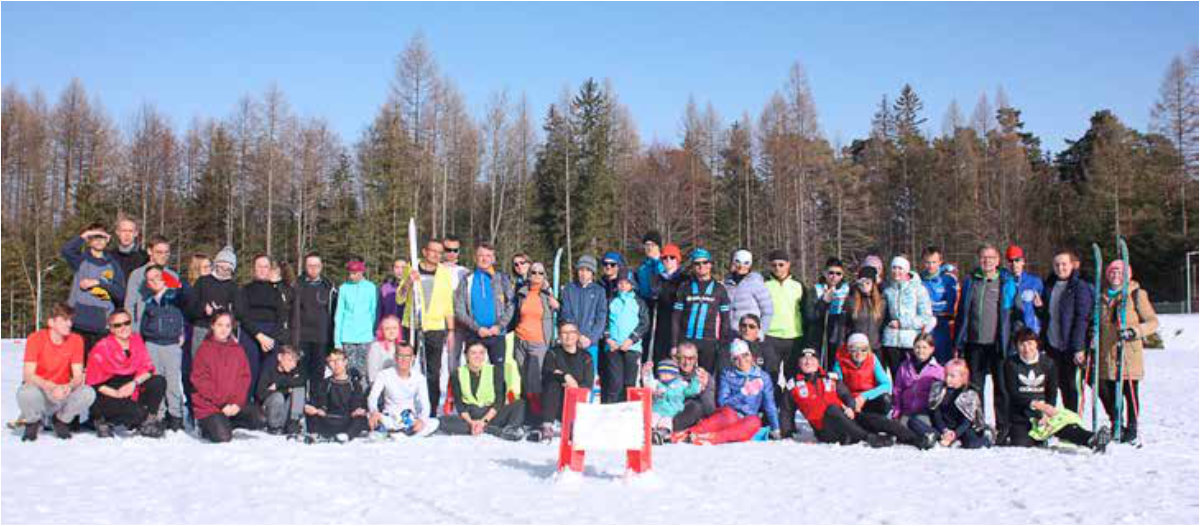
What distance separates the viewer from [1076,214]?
150ft

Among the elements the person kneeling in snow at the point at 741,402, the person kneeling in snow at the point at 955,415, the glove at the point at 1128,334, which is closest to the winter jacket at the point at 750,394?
the person kneeling in snow at the point at 741,402

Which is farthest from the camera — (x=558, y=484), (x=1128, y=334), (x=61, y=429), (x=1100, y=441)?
(x=1128, y=334)

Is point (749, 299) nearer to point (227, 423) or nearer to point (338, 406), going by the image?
point (338, 406)


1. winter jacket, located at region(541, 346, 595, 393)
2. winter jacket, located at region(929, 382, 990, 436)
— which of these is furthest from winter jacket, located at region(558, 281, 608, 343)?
winter jacket, located at region(929, 382, 990, 436)

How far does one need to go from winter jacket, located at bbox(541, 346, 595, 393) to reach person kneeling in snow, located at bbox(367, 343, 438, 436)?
1.12 metres

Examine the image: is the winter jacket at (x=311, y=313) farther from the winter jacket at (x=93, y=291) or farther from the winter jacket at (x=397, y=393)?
the winter jacket at (x=93, y=291)

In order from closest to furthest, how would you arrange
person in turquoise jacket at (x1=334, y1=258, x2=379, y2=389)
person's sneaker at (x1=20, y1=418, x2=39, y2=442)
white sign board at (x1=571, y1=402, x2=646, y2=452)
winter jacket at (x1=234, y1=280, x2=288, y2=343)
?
white sign board at (x1=571, y1=402, x2=646, y2=452), person's sneaker at (x1=20, y1=418, x2=39, y2=442), winter jacket at (x1=234, y1=280, x2=288, y2=343), person in turquoise jacket at (x1=334, y1=258, x2=379, y2=389)

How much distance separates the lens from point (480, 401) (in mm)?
8883

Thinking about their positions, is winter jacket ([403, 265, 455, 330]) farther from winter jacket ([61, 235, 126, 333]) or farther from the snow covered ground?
winter jacket ([61, 235, 126, 333])

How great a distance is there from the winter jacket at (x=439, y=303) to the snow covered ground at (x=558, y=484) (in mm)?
1481

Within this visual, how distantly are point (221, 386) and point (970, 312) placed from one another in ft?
22.2

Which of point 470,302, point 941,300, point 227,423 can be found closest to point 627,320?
point 470,302

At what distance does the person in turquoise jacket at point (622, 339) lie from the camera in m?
9.27

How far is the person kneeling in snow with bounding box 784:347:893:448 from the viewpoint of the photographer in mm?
8328
